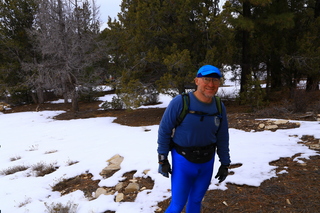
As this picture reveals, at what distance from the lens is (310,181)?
3.22 meters

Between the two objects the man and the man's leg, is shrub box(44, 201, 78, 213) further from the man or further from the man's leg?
the man's leg

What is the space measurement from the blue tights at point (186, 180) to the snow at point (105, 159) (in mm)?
940

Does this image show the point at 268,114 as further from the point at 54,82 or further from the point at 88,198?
the point at 54,82

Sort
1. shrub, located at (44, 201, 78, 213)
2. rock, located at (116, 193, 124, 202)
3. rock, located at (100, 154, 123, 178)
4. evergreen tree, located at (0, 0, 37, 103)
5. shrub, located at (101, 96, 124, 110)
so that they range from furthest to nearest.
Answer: evergreen tree, located at (0, 0, 37, 103), shrub, located at (101, 96, 124, 110), rock, located at (100, 154, 123, 178), rock, located at (116, 193, 124, 202), shrub, located at (44, 201, 78, 213)

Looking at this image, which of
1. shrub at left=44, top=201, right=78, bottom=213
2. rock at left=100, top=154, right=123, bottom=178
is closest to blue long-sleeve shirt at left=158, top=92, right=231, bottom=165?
shrub at left=44, top=201, right=78, bottom=213

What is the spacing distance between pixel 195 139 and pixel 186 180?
1.59 feet

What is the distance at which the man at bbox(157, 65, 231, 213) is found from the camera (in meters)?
1.99

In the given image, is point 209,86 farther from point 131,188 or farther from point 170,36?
point 170,36

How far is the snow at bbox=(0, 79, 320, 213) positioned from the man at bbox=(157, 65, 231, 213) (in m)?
1.09

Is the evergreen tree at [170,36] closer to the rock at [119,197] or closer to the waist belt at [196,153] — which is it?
the rock at [119,197]

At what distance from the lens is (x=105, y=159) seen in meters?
5.03

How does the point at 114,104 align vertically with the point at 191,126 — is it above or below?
below

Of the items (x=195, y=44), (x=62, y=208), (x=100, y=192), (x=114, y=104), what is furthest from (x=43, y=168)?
(x=114, y=104)

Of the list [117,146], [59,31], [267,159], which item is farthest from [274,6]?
[59,31]
